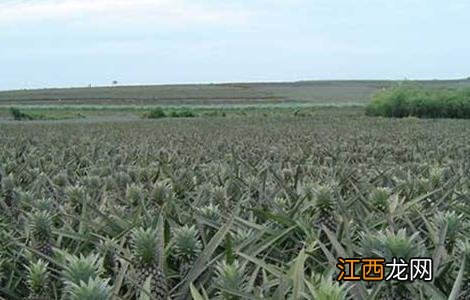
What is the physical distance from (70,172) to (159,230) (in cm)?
296

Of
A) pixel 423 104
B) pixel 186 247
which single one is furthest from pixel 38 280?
pixel 423 104

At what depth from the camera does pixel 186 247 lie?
169 cm

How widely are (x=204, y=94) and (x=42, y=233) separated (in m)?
96.9

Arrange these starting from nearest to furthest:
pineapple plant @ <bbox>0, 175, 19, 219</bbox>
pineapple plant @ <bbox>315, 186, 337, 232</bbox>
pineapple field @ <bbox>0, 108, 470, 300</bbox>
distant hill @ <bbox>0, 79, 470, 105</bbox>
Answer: pineapple field @ <bbox>0, 108, 470, 300</bbox>, pineapple plant @ <bbox>315, 186, 337, 232</bbox>, pineapple plant @ <bbox>0, 175, 19, 219</bbox>, distant hill @ <bbox>0, 79, 470, 105</bbox>

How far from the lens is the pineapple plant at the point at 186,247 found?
1.67m

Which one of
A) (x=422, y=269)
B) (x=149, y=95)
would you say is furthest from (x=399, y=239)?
(x=149, y=95)

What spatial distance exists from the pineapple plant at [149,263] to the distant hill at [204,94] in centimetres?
7873

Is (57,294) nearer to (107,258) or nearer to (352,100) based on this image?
(107,258)

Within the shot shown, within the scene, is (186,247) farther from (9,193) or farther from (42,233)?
(9,193)

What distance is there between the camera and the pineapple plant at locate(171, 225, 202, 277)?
1.67 m

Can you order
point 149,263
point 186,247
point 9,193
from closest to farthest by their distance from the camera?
→ point 149,263
point 186,247
point 9,193

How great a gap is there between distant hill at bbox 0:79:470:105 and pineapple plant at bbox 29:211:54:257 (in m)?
78.4

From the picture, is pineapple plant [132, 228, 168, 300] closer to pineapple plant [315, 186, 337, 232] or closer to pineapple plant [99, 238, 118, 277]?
pineapple plant [99, 238, 118, 277]

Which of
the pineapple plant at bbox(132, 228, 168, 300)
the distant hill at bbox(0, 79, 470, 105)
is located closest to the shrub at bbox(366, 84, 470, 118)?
the distant hill at bbox(0, 79, 470, 105)
